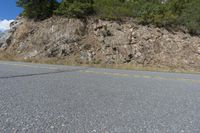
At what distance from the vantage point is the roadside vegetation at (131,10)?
19.1m

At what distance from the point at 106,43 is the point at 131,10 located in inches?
199

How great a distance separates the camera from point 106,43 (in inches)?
724

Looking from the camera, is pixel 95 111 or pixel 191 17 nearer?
pixel 95 111

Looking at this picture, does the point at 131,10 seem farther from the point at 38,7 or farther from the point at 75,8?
the point at 38,7

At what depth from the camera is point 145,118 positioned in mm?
3236

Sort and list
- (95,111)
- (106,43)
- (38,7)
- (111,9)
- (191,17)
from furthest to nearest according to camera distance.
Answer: (38,7) → (111,9) → (191,17) → (106,43) → (95,111)

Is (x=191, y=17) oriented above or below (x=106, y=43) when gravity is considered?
above

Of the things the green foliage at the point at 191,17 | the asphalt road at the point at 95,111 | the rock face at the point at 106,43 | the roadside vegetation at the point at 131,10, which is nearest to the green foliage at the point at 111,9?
the roadside vegetation at the point at 131,10

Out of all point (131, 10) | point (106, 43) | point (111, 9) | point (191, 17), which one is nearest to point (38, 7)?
point (111, 9)

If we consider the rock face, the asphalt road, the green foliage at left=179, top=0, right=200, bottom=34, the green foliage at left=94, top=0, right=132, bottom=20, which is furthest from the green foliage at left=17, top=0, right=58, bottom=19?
the asphalt road

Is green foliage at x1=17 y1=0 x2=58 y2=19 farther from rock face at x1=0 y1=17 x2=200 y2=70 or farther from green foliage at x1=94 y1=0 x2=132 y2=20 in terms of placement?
green foliage at x1=94 y1=0 x2=132 y2=20

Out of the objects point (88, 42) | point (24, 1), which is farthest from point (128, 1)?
point (24, 1)

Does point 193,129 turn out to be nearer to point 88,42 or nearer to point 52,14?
point 88,42

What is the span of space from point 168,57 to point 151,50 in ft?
5.16
